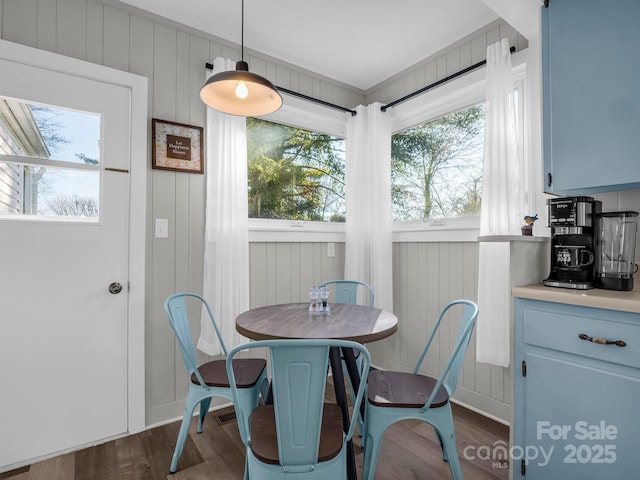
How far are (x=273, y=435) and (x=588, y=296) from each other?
131 centimetres

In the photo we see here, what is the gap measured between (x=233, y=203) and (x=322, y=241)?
948 mm

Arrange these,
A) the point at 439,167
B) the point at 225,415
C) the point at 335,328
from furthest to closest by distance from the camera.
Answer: the point at 439,167 → the point at 225,415 → the point at 335,328

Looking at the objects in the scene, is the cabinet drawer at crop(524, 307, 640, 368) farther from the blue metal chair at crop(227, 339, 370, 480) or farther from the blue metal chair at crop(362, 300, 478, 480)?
the blue metal chair at crop(227, 339, 370, 480)

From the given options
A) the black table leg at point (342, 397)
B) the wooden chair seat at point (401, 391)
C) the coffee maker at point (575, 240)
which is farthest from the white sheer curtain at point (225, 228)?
the coffee maker at point (575, 240)

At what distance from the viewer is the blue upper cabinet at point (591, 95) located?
4.68ft

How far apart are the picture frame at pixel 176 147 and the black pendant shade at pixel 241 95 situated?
2.13 ft

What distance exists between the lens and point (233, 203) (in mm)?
2402

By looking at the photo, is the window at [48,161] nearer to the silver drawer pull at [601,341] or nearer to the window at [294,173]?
the window at [294,173]

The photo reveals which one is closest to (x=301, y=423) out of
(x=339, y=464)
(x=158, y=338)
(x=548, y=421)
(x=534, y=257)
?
(x=339, y=464)

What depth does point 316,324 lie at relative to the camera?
64.7 inches

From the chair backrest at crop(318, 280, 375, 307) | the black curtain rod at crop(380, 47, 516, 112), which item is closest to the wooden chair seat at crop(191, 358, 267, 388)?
the chair backrest at crop(318, 280, 375, 307)

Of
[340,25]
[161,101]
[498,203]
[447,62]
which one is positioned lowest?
[498,203]

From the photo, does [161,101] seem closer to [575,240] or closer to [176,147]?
[176,147]

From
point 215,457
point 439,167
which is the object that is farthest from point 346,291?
point 215,457
